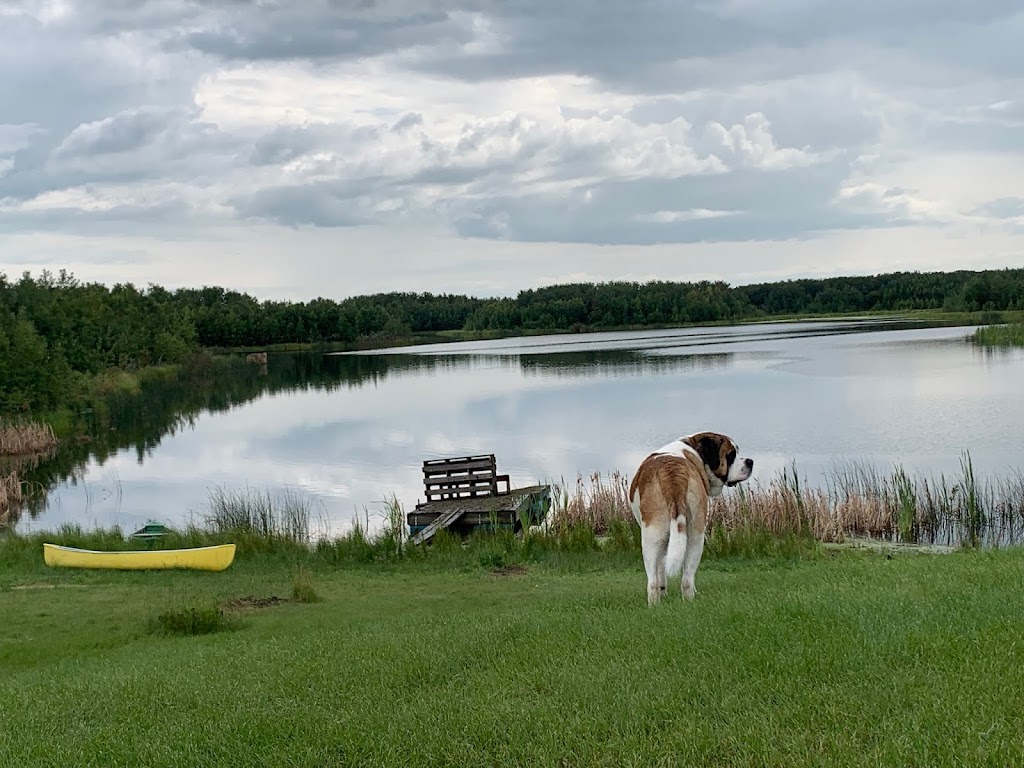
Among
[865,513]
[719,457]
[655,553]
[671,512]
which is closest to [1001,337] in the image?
[865,513]

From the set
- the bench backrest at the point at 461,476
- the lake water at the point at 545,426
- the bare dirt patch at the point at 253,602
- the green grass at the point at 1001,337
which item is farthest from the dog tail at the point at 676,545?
the green grass at the point at 1001,337

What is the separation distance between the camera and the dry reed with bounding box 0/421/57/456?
146ft

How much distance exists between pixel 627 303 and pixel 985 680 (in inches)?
6667

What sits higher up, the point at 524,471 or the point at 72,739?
the point at 72,739

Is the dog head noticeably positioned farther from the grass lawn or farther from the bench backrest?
the bench backrest

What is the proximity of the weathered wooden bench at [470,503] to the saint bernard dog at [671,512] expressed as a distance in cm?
1073

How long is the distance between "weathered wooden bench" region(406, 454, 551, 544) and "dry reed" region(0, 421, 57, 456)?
85.6ft

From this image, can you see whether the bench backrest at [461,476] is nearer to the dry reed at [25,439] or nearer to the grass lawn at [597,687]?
the grass lawn at [597,687]

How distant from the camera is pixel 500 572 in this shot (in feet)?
53.8

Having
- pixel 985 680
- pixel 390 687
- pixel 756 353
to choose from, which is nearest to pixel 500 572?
Result: pixel 390 687

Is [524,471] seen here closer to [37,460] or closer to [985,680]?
[37,460]

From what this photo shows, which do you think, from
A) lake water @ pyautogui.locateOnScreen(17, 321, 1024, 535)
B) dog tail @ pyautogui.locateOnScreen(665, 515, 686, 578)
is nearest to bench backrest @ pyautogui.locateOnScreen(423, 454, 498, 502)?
lake water @ pyautogui.locateOnScreen(17, 321, 1024, 535)

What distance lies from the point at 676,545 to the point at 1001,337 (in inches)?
3016

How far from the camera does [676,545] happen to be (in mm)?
8344
